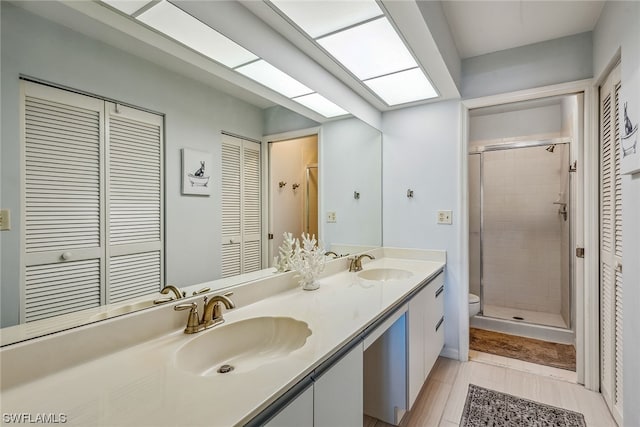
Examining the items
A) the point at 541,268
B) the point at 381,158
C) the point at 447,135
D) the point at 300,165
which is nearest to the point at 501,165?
the point at 541,268

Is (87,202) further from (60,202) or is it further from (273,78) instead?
(273,78)

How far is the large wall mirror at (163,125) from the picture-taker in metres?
0.72

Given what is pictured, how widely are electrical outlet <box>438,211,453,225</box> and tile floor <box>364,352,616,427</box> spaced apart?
1.11m

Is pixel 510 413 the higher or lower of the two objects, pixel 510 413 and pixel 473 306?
the lower

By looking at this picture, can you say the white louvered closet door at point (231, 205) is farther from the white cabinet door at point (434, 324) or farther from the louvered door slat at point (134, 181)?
the white cabinet door at point (434, 324)

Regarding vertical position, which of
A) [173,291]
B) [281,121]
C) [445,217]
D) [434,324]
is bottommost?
[434,324]

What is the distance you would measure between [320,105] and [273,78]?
440 mm

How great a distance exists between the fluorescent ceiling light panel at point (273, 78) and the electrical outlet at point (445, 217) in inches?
56.7

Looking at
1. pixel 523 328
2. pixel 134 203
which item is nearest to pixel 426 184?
pixel 523 328

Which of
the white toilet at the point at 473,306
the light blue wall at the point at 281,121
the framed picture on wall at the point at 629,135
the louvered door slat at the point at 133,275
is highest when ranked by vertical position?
the light blue wall at the point at 281,121

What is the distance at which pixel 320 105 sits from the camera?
6.40 ft

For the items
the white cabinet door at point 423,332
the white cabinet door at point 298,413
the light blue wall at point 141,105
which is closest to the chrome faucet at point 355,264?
the white cabinet door at point 423,332

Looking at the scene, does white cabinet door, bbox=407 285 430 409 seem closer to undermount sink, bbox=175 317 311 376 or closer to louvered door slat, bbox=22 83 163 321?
undermount sink, bbox=175 317 311 376

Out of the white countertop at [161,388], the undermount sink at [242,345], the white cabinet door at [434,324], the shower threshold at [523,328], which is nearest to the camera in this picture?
the white countertop at [161,388]
